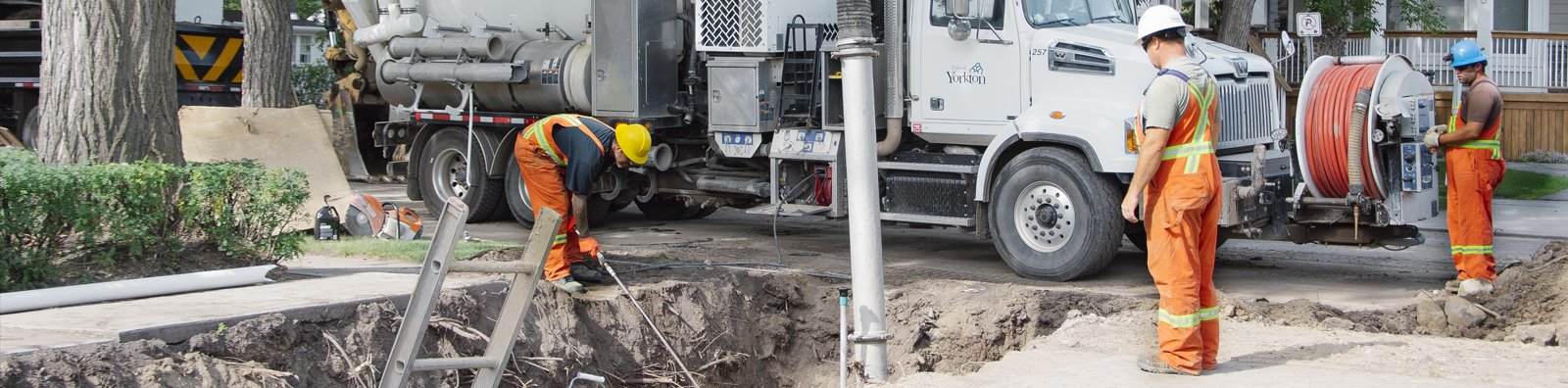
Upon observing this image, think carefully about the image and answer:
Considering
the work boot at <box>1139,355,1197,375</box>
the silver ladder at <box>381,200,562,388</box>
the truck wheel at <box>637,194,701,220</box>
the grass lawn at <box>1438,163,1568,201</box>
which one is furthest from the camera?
the grass lawn at <box>1438,163,1568,201</box>

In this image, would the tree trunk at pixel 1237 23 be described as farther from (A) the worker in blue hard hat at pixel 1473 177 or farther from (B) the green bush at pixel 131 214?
(B) the green bush at pixel 131 214

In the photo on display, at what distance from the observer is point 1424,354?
649cm

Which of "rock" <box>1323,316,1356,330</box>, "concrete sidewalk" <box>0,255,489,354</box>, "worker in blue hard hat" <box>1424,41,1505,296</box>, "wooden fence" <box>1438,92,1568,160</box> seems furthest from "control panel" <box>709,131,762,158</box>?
"wooden fence" <box>1438,92,1568,160</box>

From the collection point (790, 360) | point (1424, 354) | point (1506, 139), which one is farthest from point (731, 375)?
point (1506, 139)

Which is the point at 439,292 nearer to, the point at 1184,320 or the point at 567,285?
the point at 567,285

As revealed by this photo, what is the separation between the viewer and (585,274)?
8.16 metres

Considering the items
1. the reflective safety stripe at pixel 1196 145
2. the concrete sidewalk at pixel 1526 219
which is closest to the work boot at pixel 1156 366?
the reflective safety stripe at pixel 1196 145

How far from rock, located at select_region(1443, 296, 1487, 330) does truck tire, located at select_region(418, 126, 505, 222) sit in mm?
8513

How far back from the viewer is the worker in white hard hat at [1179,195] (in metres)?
5.90

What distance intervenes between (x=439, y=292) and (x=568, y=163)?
7.30ft

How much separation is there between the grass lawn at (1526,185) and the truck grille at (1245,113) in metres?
6.30

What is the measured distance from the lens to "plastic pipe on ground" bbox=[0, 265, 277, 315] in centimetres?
641

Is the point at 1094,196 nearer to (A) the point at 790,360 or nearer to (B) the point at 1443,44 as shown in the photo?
(A) the point at 790,360

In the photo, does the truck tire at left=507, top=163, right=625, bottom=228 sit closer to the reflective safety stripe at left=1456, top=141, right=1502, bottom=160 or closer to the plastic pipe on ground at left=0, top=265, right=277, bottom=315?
the plastic pipe on ground at left=0, top=265, right=277, bottom=315
